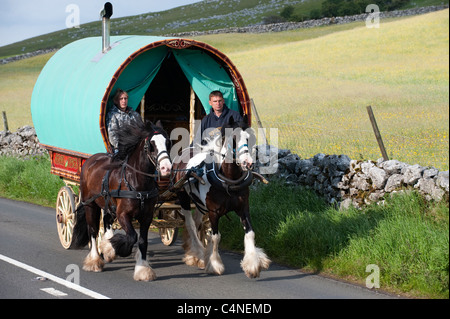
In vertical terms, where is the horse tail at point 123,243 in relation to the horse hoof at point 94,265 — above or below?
above

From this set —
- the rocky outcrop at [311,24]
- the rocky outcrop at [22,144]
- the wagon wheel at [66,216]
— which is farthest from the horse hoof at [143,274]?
the rocky outcrop at [311,24]

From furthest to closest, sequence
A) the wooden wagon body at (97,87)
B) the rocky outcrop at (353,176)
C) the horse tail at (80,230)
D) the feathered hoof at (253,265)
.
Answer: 1. the wooden wagon body at (97,87)
2. the horse tail at (80,230)
3. the rocky outcrop at (353,176)
4. the feathered hoof at (253,265)

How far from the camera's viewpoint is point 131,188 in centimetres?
798

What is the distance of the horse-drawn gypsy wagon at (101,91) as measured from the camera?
9.32m

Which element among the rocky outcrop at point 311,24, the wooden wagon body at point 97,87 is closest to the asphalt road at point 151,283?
the wooden wagon body at point 97,87

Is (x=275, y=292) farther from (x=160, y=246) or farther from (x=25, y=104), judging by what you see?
(x=25, y=104)

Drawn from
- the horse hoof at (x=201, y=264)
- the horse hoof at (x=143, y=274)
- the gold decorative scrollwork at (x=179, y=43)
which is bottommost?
the horse hoof at (x=201, y=264)

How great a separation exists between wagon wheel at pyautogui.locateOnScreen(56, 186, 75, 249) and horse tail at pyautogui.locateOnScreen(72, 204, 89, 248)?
44cm

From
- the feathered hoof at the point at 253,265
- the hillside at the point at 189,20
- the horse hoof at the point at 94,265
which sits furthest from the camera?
the hillside at the point at 189,20

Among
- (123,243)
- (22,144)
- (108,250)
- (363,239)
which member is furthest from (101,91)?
(22,144)

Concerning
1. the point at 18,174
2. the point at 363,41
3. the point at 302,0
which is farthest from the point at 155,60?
the point at 302,0

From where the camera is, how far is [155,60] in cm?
1027

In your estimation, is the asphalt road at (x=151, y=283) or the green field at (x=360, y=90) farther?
the green field at (x=360, y=90)

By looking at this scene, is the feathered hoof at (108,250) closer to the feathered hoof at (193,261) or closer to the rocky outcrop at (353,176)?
the feathered hoof at (193,261)
